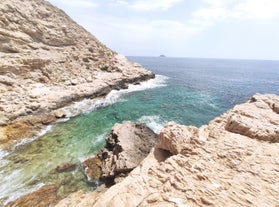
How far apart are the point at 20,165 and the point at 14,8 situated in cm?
3625

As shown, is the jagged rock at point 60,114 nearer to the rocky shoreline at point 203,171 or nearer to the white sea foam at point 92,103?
the white sea foam at point 92,103

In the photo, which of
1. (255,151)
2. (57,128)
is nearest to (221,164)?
(255,151)

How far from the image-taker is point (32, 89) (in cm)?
3391

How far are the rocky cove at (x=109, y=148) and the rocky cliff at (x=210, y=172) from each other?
4cm

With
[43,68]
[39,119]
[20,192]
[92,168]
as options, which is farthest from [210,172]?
[43,68]

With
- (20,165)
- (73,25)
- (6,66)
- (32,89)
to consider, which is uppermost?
(73,25)

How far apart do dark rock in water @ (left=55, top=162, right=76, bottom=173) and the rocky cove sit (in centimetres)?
9

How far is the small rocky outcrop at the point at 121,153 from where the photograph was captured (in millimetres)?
16453

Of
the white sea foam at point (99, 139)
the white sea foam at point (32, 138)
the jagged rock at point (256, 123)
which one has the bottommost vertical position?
the white sea foam at point (99, 139)

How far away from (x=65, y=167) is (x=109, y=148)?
455 cm

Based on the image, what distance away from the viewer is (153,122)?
29812 millimetres

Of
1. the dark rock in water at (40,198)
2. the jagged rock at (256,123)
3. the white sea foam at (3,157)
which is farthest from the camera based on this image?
the white sea foam at (3,157)

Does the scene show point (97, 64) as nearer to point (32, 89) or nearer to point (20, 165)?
point (32, 89)

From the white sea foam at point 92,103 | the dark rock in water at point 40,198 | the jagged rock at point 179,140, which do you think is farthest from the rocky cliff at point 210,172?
the white sea foam at point 92,103
